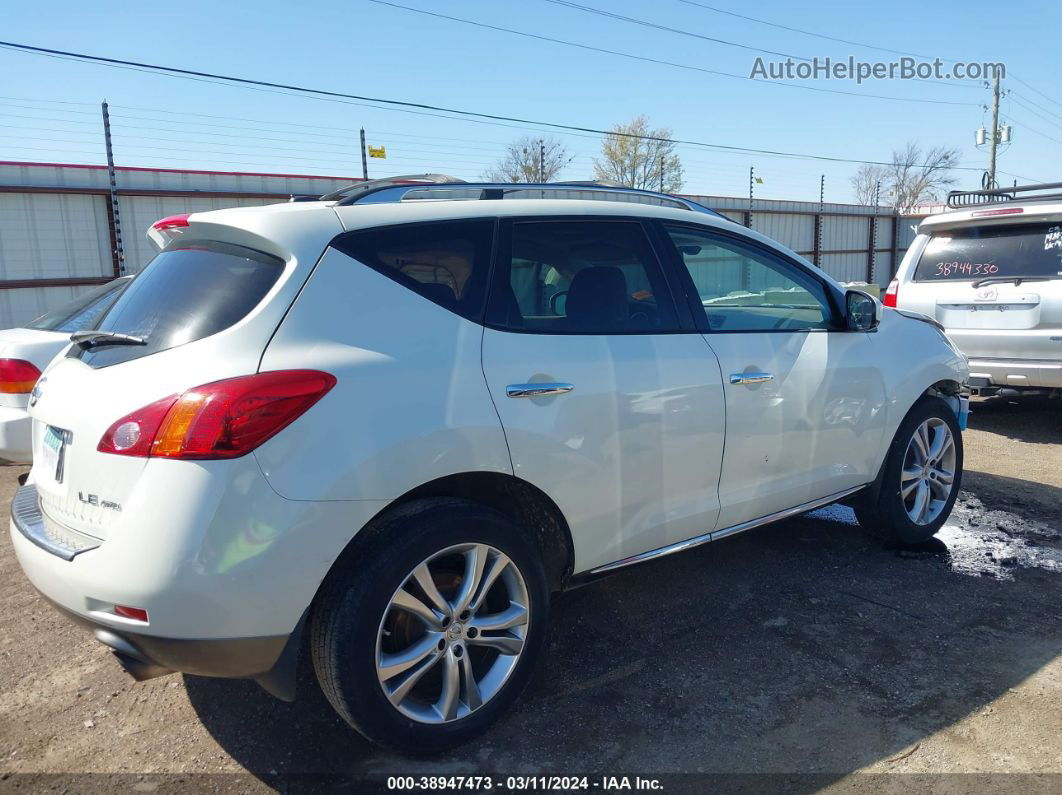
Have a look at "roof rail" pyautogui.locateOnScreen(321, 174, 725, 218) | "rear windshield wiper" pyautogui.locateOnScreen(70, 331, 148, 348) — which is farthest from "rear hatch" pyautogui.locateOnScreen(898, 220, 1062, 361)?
"rear windshield wiper" pyautogui.locateOnScreen(70, 331, 148, 348)

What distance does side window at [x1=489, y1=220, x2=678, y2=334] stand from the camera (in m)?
2.95

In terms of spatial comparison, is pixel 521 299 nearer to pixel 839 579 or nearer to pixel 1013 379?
pixel 839 579

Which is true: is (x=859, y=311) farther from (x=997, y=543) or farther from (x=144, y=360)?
(x=144, y=360)

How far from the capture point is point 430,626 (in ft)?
8.64

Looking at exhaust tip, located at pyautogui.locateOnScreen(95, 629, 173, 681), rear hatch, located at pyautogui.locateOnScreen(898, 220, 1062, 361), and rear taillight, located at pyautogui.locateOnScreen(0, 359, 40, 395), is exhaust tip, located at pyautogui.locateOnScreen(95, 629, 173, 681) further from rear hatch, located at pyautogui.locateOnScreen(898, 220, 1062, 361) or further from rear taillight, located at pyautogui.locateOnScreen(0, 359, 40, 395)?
rear hatch, located at pyautogui.locateOnScreen(898, 220, 1062, 361)

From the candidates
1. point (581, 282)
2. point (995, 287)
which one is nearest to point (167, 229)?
point (581, 282)

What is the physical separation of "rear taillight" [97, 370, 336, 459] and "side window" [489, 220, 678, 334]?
800mm

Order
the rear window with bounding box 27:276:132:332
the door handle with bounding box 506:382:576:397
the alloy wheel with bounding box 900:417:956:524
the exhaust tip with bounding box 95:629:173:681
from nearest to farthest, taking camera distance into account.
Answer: the exhaust tip with bounding box 95:629:173:681 → the door handle with bounding box 506:382:576:397 → the alloy wheel with bounding box 900:417:956:524 → the rear window with bounding box 27:276:132:332

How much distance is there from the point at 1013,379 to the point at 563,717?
5.80 meters

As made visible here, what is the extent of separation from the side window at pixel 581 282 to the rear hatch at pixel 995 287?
496 centimetres

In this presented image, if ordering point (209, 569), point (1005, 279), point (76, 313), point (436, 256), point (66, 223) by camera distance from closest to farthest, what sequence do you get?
point (209, 569) < point (436, 256) < point (76, 313) < point (1005, 279) < point (66, 223)

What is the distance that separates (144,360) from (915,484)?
3.89 m

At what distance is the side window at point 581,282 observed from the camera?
116 inches

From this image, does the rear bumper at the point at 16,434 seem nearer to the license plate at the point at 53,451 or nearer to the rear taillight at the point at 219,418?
the license plate at the point at 53,451
